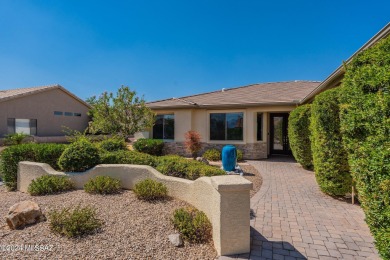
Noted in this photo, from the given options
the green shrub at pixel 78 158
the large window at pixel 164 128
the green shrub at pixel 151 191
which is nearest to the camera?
the green shrub at pixel 151 191

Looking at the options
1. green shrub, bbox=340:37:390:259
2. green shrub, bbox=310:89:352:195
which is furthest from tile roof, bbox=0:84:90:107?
green shrub, bbox=340:37:390:259

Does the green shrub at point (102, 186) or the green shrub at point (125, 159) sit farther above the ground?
the green shrub at point (125, 159)

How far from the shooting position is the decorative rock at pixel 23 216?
12.8 ft

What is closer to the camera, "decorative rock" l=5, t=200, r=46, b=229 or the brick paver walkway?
the brick paver walkway

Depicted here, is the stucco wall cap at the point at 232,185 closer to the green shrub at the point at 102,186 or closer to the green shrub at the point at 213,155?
the green shrub at the point at 102,186

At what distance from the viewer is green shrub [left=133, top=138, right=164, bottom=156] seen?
12.7 m

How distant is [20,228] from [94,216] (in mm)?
1305

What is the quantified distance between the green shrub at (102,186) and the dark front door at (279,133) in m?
11.2

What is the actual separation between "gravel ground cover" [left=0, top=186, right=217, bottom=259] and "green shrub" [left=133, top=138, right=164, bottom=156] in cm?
778

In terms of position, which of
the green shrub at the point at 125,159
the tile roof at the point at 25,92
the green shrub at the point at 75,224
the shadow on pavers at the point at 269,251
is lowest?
the shadow on pavers at the point at 269,251

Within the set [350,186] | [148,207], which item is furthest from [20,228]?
[350,186]

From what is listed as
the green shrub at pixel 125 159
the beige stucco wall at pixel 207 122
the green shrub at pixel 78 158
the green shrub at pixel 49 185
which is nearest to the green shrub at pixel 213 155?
the beige stucco wall at pixel 207 122

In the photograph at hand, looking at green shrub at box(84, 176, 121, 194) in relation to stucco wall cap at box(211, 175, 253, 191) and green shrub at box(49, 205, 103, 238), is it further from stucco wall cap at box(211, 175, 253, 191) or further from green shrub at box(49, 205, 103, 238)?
stucco wall cap at box(211, 175, 253, 191)

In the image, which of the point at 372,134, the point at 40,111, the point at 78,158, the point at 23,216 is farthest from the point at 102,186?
the point at 40,111
